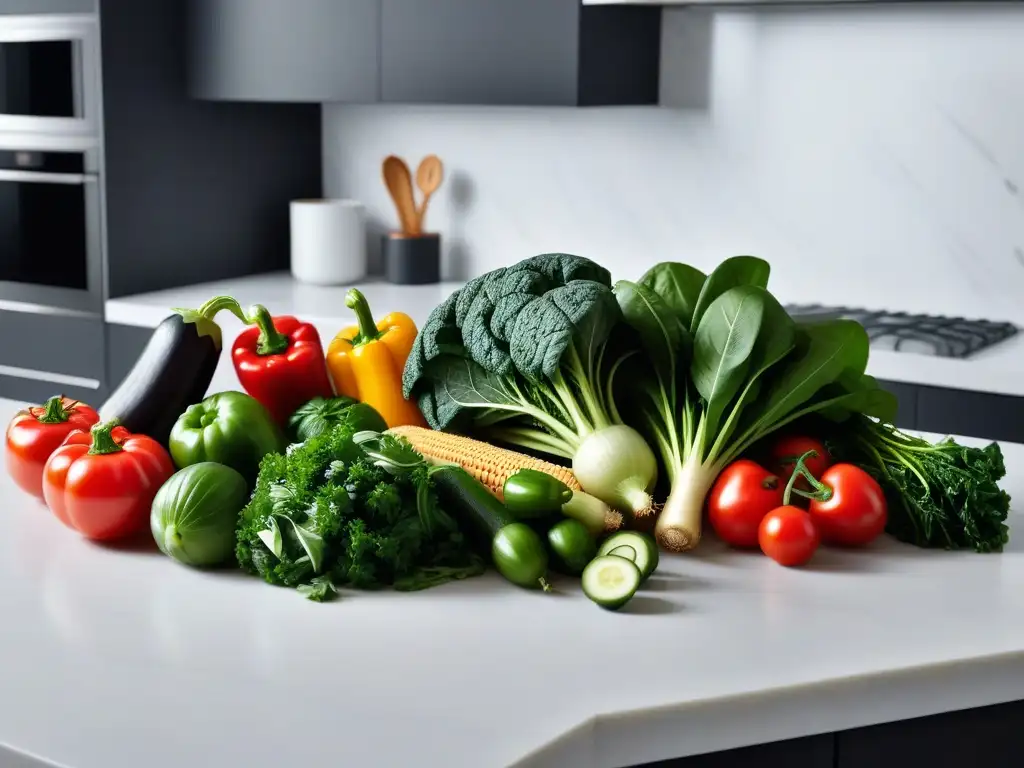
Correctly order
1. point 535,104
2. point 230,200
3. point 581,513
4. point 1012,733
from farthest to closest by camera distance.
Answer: point 230,200 < point 535,104 < point 581,513 < point 1012,733

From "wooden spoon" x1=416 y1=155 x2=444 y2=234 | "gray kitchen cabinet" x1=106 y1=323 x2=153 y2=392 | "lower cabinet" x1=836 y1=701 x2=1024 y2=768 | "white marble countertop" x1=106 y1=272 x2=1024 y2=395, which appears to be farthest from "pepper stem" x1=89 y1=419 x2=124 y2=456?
"wooden spoon" x1=416 y1=155 x2=444 y2=234

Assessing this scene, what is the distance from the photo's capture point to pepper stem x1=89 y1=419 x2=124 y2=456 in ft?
4.81

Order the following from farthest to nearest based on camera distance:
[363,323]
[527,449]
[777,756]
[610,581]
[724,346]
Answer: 1. [363,323]
2. [527,449]
3. [724,346]
4. [610,581]
5. [777,756]

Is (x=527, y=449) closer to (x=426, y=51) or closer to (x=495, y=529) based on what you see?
(x=495, y=529)

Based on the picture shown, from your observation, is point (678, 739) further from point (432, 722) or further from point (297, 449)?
point (297, 449)

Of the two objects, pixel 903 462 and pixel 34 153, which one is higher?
pixel 34 153

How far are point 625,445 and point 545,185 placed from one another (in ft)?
7.80

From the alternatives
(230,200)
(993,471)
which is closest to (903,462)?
(993,471)

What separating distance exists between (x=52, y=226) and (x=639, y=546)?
2762 mm

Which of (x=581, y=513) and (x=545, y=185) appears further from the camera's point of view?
(x=545, y=185)

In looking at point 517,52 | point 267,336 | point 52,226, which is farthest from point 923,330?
point 52,226

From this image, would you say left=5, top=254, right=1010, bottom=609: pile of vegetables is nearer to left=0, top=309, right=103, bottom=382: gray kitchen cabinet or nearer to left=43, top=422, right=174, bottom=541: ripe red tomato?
left=43, top=422, right=174, bottom=541: ripe red tomato

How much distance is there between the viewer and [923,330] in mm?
2830

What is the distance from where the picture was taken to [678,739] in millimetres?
1095
